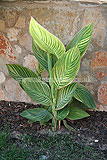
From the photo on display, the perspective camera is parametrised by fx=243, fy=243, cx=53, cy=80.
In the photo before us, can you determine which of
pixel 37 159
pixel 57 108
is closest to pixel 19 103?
pixel 57 108

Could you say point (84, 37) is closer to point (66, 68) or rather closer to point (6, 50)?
point (66, 68)

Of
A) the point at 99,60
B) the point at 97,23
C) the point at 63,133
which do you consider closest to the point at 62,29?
the point at 97,23

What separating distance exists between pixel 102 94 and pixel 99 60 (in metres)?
0.31

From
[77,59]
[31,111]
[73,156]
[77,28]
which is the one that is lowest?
[73,156]

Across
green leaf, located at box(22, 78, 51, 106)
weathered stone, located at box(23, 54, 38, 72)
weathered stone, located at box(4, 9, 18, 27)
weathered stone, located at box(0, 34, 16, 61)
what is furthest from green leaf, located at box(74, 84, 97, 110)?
weathered stone, located at box(4, 9, 18, 27)

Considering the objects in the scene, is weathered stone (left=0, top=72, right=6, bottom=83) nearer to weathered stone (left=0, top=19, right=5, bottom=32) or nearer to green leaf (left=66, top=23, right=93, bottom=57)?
weathered stone (left=0, top=19, right=5, bottom=32)

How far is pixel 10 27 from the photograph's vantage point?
2.28 metres

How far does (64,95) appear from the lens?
5.91 feet

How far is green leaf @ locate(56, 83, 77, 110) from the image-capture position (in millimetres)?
1772

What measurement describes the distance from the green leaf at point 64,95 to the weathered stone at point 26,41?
2.15 feet

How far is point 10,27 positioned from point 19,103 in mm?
737

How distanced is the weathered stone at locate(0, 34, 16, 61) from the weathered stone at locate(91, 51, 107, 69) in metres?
0.76

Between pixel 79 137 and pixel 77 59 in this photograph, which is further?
pixel 79 137

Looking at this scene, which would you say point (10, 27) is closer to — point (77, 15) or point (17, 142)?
point (77, 15)
